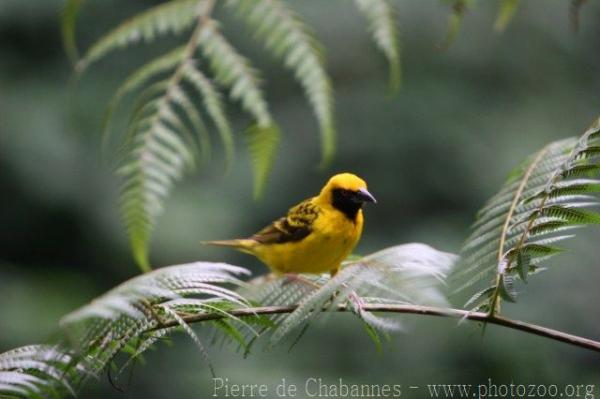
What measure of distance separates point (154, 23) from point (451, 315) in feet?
3.95

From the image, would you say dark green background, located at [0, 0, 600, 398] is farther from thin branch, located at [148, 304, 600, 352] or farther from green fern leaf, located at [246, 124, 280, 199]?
thin branch, located at [148, 304, 600, 352]

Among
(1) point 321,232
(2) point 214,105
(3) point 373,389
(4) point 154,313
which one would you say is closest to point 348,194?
(1) point 321,232

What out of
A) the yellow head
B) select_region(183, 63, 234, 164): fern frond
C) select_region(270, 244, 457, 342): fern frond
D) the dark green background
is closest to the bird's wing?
the yellow head

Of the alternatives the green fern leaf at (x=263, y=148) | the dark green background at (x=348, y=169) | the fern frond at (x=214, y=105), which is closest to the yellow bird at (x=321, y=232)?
the green fern leaf at (x=263, y=148)

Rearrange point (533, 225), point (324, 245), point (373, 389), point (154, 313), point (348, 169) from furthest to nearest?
point (348, 169) → point (373, 389) → point (324, 245) → point (533, 225) → point (154, 313)

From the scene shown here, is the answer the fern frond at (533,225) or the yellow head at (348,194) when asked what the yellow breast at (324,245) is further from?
the fern frond at (533,225)

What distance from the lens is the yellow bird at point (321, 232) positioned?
3.39 metres

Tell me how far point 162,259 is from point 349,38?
2.39 metres

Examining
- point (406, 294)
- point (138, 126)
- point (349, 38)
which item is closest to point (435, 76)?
point (349, 38)

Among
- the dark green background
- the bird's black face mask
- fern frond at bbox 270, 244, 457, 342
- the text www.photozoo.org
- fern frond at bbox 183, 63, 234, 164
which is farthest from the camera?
the dark green background

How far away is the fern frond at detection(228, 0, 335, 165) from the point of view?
215 cm

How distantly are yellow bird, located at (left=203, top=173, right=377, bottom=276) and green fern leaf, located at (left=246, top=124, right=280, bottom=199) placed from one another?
113 centimetres

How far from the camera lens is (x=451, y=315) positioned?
1645mm

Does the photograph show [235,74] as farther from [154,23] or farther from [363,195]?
[363,195]
